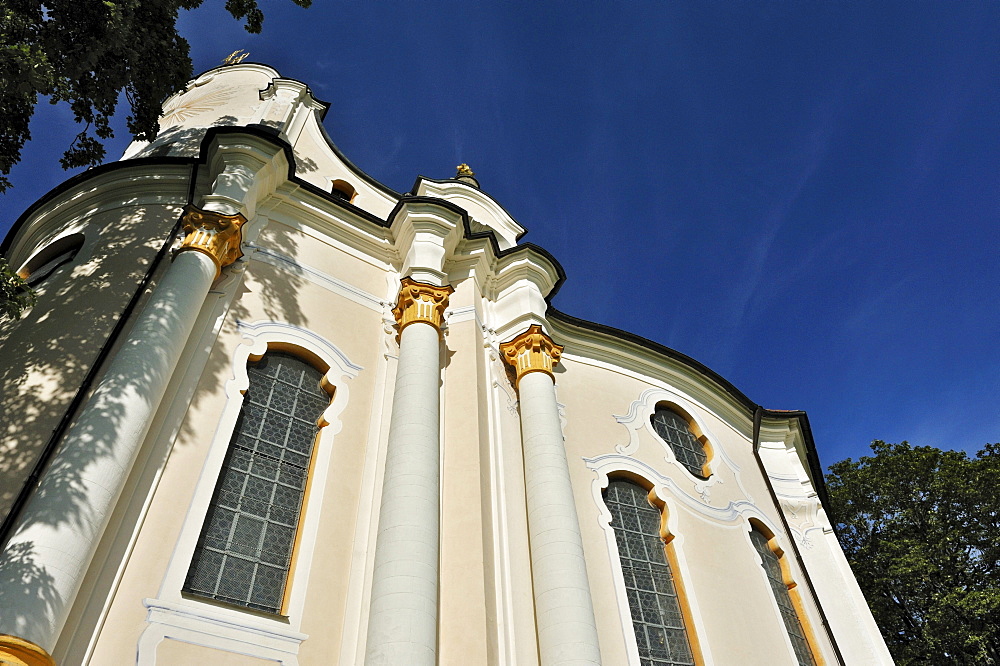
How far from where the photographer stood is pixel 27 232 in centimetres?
1037

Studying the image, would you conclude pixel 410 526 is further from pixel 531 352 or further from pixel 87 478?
pixel 531 352

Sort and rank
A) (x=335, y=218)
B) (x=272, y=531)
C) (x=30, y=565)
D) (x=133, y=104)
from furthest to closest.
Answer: (x=335, y=218), (x=133, y=104), (x=272, y=531), (x=30, y=565)

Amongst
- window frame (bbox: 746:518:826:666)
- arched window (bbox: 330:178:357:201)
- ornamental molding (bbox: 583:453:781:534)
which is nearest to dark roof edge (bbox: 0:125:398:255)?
arched window (bbox: 330:178:357:201)

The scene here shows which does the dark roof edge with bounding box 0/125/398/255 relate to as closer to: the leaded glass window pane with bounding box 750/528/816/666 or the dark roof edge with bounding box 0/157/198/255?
the dark roof edge with bounding box 0/157/198/255

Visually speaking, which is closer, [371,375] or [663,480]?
[371,375]

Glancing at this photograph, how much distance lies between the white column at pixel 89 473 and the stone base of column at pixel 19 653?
2 cm

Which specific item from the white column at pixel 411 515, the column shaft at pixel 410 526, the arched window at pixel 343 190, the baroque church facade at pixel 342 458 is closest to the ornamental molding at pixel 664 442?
the baroque church facade at pixel 342 458

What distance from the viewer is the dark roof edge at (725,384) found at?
12.1 meters

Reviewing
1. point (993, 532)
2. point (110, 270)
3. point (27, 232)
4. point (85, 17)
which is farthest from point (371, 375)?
point (993, 532)

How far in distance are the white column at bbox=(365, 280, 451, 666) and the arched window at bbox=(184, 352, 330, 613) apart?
956 mm

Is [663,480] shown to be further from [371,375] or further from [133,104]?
[133,104]

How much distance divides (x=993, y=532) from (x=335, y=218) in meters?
19.0

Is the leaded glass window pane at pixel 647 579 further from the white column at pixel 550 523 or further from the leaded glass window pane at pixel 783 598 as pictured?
the leaded glass window pane at pixel 783 598

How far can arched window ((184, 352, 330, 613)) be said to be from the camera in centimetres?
610
